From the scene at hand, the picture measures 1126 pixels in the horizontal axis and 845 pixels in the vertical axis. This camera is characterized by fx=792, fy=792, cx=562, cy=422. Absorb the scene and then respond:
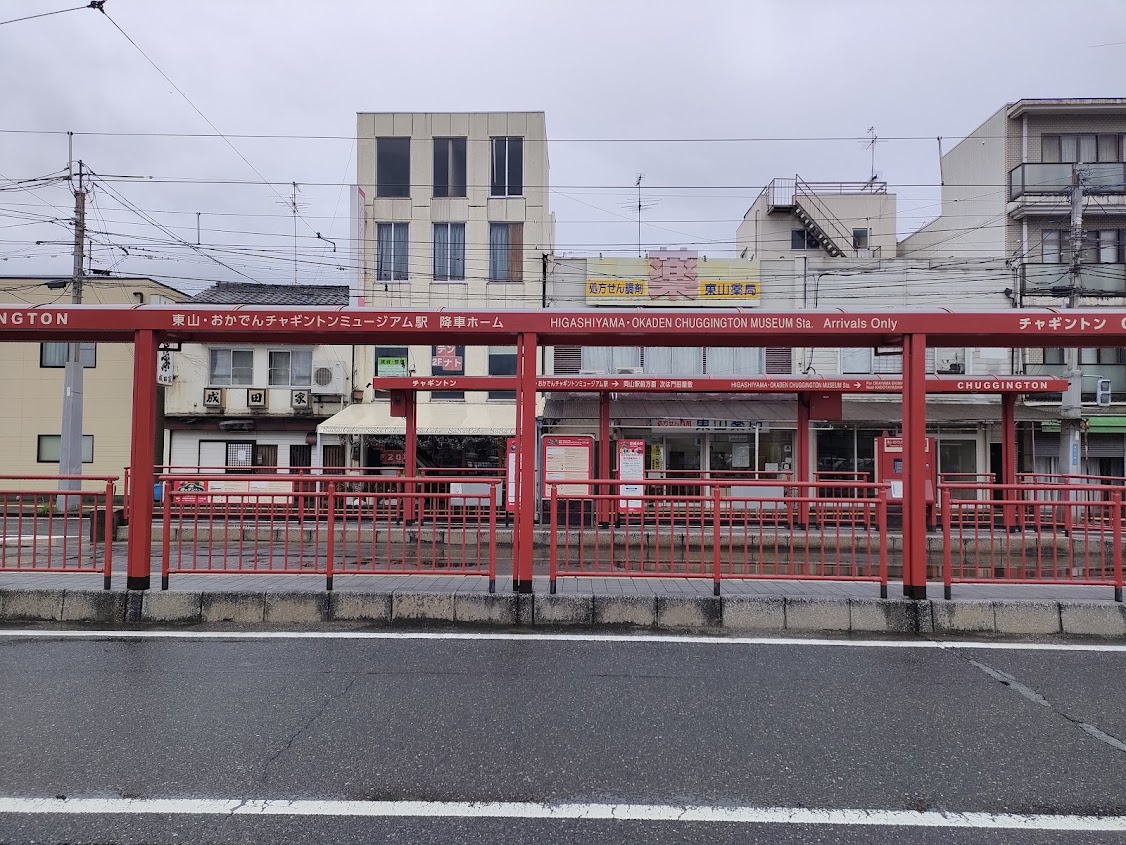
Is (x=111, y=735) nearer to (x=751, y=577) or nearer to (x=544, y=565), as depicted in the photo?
(x=751, y=577)

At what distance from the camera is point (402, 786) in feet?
13.2

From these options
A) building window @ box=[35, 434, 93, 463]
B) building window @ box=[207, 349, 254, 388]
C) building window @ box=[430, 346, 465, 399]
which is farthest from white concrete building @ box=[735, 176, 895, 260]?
building window @ box=[35, 434, 93, 463]

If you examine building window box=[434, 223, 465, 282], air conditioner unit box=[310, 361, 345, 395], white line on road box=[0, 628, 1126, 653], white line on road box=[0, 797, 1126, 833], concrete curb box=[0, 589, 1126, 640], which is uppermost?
building window box=[434, 223, 465, 282]

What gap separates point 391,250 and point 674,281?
9.80 metres

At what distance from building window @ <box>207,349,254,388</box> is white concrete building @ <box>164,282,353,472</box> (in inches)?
1.2

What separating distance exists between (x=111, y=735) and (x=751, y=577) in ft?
19.0

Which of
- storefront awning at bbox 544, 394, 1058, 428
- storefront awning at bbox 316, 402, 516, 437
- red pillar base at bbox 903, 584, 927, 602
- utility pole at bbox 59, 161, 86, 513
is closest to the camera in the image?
red pillar base at bbox 903, 584, 927, 602

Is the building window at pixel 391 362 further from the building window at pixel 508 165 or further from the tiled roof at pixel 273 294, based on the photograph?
the building window at pixel 508 165

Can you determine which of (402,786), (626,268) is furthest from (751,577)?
(626,268)

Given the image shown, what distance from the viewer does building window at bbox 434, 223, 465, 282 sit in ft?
89.6

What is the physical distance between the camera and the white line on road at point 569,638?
6883 mm

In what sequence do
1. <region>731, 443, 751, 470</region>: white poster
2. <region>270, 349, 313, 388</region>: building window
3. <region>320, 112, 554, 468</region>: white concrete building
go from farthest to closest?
<region>320, 112, 554, 468</region>: white concrete building, <region>270, 349, 313, 388</region>: building window, <region>731, 443, 751, 470</region>: white poster

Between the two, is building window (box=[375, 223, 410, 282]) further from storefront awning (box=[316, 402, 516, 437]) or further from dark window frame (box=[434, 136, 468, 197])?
storefront awning (box=[316, 402, 516, 437])

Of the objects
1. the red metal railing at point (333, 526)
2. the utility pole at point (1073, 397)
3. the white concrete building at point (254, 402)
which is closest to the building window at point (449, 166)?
the white concrete building at point (254, 402)
